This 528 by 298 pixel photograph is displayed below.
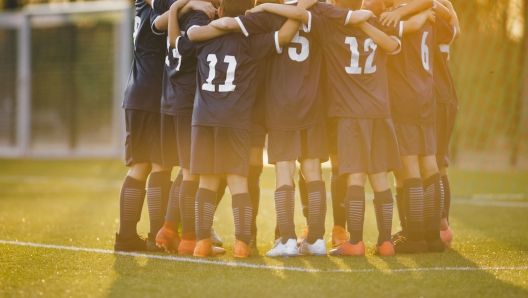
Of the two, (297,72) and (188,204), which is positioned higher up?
(297,72)

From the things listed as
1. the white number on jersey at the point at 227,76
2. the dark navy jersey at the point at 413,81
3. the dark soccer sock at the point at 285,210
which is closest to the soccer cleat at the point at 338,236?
the dark soccer sock at the point at 285,210

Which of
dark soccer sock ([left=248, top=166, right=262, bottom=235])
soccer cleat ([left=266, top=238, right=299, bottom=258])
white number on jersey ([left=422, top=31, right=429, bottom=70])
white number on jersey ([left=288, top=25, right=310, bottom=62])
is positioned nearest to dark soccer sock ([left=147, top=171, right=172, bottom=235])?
dark soccer sock ([left=248, top=166, right=262, bottom=235])

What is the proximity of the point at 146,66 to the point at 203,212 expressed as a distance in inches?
47.3

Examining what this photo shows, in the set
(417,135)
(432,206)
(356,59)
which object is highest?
(356,59)

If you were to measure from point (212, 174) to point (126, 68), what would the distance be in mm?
10550

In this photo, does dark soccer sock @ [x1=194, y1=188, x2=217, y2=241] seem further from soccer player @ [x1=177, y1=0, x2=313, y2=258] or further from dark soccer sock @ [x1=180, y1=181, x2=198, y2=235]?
dark soccer sock @ [x1=180, y1=181, x2=198, y2=235]

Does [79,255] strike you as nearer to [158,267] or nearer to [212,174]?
[158,267]

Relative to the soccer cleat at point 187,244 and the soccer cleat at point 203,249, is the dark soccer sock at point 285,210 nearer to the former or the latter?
the soccer cleat at point 203,249

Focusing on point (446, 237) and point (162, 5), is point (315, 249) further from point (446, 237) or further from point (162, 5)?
point (162, 5)

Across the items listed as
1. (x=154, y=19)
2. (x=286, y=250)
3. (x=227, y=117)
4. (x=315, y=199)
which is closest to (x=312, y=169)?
(x=315, y=199)

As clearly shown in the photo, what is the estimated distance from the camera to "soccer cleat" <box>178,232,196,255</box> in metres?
4.89

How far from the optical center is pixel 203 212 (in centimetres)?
469

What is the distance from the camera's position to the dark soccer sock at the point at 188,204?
4.93m

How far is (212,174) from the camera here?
4.75m
